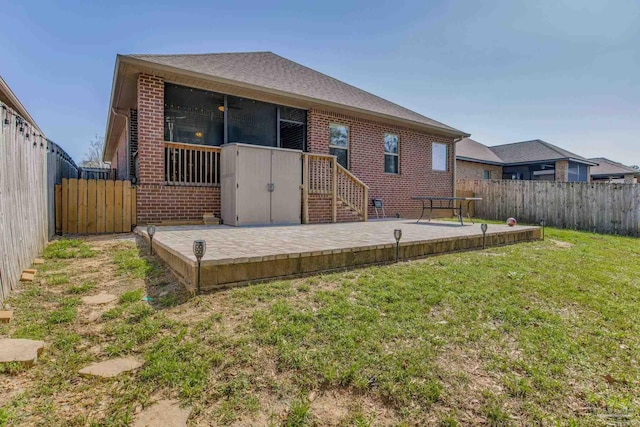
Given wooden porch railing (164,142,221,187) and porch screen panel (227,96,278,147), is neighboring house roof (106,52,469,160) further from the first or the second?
wooden porch railing (164,142,221,187)

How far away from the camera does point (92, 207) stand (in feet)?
22.0

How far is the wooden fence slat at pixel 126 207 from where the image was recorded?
6875 mm

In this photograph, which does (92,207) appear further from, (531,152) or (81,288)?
(531,152)

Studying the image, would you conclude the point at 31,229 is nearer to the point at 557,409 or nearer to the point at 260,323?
the point at 260,323

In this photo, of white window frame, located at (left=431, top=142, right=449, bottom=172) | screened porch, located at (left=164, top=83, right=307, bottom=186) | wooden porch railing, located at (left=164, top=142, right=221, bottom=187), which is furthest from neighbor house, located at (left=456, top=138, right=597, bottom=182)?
wooden porch railing, located at (left=164, top=142, right=221, bottom=187)

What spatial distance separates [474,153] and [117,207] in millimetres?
19943

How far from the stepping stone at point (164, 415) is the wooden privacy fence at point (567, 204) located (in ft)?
44.5

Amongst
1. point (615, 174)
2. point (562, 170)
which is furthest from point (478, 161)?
point (615, 174)

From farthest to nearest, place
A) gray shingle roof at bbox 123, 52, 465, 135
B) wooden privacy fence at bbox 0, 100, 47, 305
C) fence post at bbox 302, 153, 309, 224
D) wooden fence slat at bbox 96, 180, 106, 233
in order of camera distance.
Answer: fence post at bbox 302, 153, 309, 224, gray shingle roof at bbox 123, 52, 465, 135, wooden fence slat at bbox 96, 180, 106, 233, wooden privacy fence at bbox 0, 100, 47, 305

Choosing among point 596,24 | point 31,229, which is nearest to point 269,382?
point 31,229

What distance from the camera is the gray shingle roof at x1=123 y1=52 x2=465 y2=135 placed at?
7.86m

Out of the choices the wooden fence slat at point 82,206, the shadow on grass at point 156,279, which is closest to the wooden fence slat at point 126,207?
the wooden fence slat at point 82,206

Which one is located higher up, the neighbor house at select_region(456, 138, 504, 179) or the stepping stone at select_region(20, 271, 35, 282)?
the neighbor house at select_region(456, 138, 504, 179)

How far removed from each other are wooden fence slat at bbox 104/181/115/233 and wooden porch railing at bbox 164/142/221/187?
1065 mm
